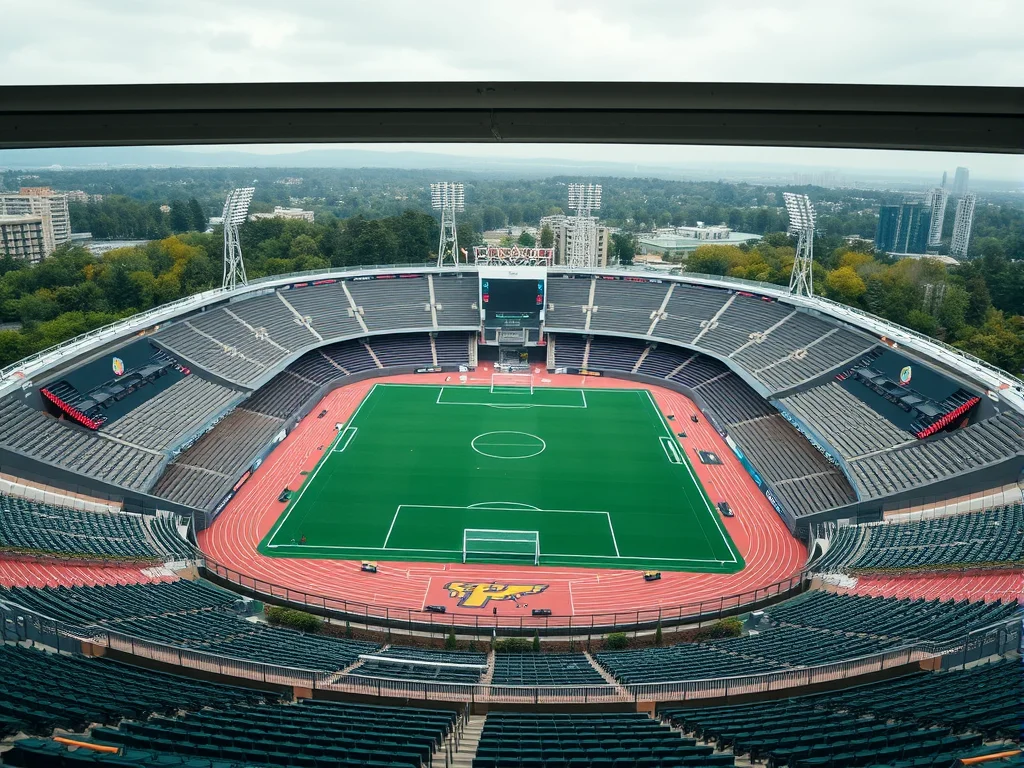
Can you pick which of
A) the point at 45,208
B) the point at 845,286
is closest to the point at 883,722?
the point at 845,286

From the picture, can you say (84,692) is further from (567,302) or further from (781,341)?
(567,302)

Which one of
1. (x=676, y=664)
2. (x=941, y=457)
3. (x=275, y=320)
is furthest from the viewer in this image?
(x=275, y=320)

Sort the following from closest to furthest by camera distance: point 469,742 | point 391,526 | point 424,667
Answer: point 469,742 < point 424,667 < point 391,526

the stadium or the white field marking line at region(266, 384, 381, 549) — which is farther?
the white field marking line at region(266, 384, 381, 549)

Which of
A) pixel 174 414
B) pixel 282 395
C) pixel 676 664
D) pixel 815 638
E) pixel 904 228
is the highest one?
pixel 904 228

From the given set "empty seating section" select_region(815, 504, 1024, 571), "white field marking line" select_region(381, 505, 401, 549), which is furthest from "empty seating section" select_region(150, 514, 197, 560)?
"empty seating section" select_region(815, 504, 1024, 571)

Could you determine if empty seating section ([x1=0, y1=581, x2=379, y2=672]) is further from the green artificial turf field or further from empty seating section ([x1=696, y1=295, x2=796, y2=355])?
empty seating section ([x1=696, y1=295, x2=796, y2=355])
